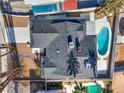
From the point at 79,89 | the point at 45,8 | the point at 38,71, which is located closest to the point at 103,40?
the point at 79,89

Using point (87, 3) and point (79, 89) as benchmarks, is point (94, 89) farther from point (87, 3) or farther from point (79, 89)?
point (87, 3)

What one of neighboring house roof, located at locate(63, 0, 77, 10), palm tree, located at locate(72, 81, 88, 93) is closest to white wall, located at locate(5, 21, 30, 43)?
neighboring house roof, located at locate(63, 0, 77, 10)

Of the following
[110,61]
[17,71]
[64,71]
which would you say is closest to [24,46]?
[17,71]

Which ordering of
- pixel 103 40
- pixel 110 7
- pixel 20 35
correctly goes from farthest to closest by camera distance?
pixel 103 40
pixel 20 35
pixel 110 7

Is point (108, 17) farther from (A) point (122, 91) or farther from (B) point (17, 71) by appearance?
(B) point (17, 71)

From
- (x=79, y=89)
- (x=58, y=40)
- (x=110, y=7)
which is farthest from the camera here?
(x=79, y=89)

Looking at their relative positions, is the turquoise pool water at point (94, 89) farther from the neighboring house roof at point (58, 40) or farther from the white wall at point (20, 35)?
the white wall at point (20, 35)

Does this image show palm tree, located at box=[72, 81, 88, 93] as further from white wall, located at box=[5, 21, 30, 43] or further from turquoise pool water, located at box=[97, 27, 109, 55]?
white wall, located at box=[5, 21, 30, 43]
